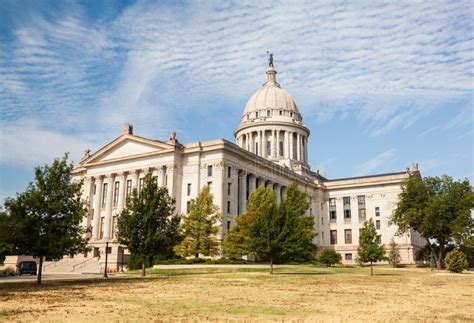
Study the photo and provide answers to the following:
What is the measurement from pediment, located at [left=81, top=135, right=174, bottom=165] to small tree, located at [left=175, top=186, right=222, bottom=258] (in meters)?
14.6

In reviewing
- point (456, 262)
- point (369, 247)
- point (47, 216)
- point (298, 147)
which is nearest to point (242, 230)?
point (369, 247)

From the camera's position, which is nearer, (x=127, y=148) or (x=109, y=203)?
(x=109, y=203)

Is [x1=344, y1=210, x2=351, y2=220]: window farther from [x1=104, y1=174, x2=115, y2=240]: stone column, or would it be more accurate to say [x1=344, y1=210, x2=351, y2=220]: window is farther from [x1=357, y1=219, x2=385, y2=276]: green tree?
[x1=104, y1=174, x2=115, y2=240]: stone column

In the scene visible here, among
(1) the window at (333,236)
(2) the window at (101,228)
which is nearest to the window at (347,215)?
(1) the window at (333,236)

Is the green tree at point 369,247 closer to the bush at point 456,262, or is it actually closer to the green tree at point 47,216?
the bush at point 456,262

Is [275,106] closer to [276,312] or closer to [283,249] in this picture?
[283,249]

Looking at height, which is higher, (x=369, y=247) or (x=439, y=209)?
(x=439, y=209)

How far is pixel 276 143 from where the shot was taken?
103m

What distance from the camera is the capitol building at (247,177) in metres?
68.7

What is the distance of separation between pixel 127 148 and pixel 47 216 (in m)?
42.2

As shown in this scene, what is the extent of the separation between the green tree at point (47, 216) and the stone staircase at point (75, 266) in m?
26.8

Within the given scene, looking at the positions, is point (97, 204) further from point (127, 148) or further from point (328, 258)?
point (328, 258)

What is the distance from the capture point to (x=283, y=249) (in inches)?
1729

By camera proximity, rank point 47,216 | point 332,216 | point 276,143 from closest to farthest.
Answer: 1. point 47,216
2. point 332,216
3. point 276,143
